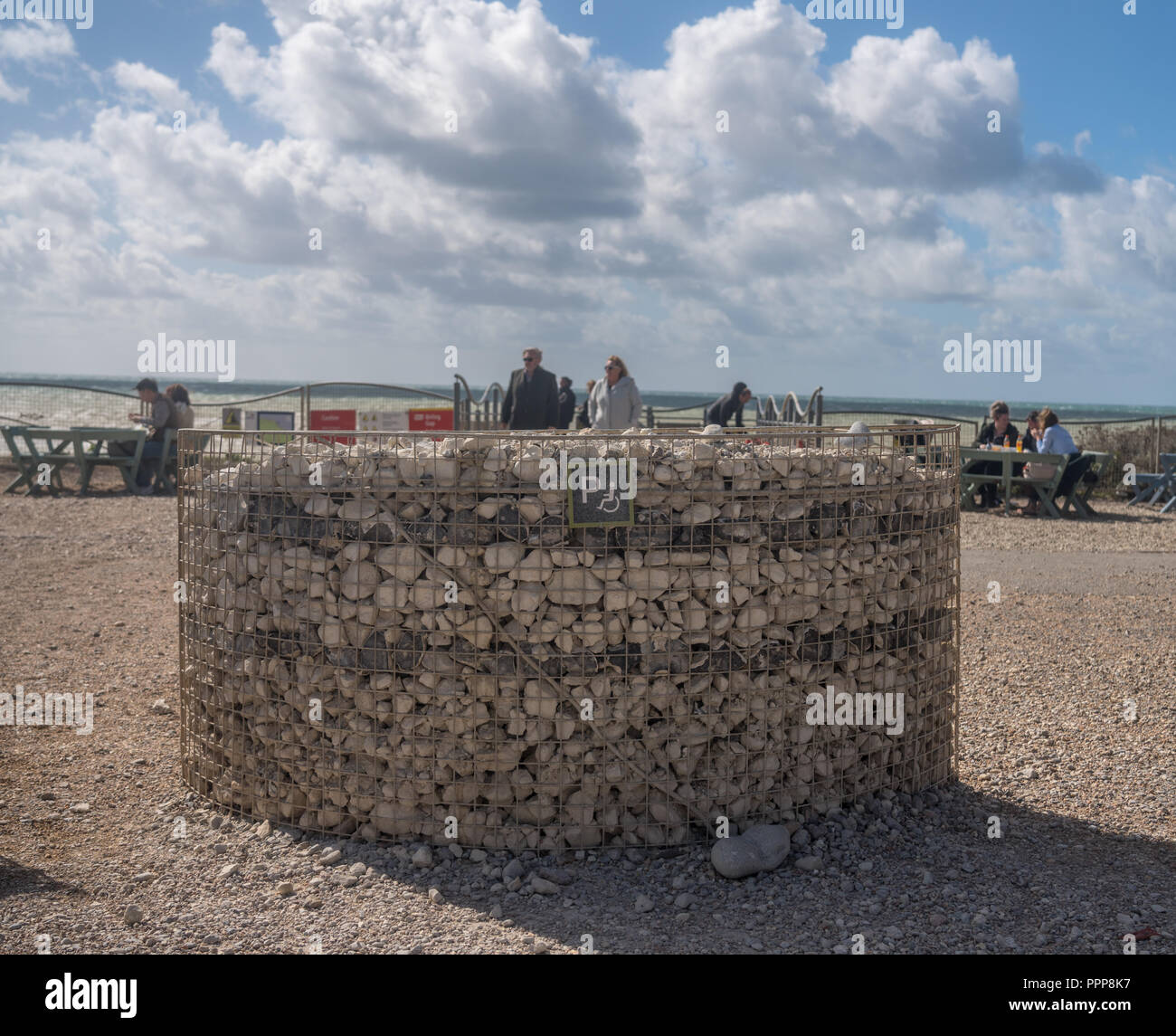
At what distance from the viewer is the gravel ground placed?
147 inches

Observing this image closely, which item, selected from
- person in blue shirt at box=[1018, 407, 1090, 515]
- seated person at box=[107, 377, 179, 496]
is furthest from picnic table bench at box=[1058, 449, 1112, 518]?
seated person at box=[107, 377, 179, 496]

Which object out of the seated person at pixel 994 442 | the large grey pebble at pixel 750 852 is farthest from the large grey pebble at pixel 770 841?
the seated person at pixel 994 442

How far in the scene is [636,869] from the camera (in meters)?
4.16

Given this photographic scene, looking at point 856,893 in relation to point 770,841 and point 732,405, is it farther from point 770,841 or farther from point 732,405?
point 732,405

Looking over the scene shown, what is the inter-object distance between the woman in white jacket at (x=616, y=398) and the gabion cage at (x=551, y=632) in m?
4.91

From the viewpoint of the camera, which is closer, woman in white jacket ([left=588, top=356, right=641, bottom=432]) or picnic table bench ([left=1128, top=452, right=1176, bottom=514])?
woman in white jacket ([left=588, top=356, right=641, bottom=432])

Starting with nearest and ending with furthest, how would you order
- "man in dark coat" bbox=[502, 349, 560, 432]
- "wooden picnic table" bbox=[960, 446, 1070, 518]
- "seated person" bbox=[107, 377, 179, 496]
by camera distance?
"man in dark coat" bbox=[502, 349, 560, 432]
"wooden picnic table" bbox=[960, 446, 1070, 518]
"seated person" bbox=[107, 377, 179, 496]

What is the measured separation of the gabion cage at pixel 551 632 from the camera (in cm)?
414

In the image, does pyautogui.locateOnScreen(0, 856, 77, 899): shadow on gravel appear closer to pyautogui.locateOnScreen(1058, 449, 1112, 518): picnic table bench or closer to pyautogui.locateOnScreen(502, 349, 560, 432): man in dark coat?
pyautogui.locateOnScreen(502, 349, 560, 432): man in dark coat

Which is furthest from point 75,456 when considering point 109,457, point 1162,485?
point 1162,485

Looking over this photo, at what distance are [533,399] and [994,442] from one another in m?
9.50

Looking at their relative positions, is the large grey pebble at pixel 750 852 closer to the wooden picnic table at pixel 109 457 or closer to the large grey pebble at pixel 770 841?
the large grey pebble at pixel 770 841

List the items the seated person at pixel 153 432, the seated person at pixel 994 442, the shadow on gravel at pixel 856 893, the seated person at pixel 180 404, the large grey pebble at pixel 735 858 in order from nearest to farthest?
the shadow on gravel at pixel 856 893, the large grey pebble at pixel 735 858, the seated person at pixel 994 442, the seated person at pixel 153 432, the seated person at pixel 180 404

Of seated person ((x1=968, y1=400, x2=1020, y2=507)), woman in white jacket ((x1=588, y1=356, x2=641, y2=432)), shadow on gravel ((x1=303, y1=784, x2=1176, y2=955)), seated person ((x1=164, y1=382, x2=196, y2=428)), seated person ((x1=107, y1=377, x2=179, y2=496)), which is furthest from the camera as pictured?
seated person ((x1=164, y1=382, x2=196, y2=428))
